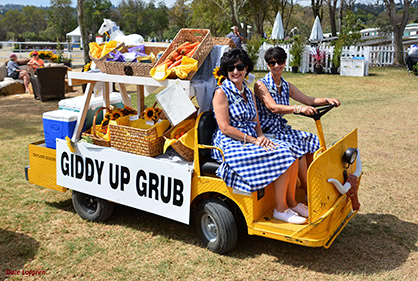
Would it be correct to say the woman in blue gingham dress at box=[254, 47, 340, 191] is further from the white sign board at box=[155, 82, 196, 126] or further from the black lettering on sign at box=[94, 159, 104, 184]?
the black lettering on sign at box=[94, 159, 104, 184]

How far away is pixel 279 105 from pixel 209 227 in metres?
1.29

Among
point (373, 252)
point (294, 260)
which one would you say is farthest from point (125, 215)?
point (373, 252)

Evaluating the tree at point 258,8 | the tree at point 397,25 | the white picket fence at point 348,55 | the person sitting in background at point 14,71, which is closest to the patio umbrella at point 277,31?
the white picket fence at point 348,55

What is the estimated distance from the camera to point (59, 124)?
447cm

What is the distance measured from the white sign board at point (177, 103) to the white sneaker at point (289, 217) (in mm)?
1134

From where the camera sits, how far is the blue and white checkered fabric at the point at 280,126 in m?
4.02

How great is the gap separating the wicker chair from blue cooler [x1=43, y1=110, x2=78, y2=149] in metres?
7.90

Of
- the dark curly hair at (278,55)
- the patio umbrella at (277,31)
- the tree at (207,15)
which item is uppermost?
the tree at (207,15)

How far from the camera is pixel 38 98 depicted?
1238 cm

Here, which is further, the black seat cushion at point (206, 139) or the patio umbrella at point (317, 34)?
the patio umbrella at point (317, 34)

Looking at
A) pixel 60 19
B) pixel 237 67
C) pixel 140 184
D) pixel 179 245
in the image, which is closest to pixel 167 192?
pixel 140 184

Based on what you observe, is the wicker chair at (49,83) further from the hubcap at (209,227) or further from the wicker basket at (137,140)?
the hubcap at (209,227)

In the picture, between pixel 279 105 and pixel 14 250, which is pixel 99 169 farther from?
pixel 279 105

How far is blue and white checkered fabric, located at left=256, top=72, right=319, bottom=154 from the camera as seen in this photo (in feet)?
13.2
